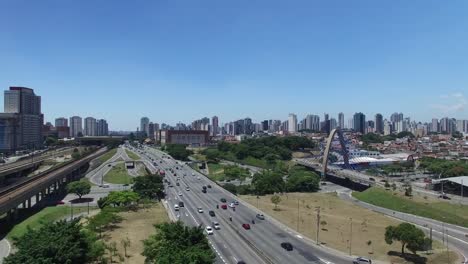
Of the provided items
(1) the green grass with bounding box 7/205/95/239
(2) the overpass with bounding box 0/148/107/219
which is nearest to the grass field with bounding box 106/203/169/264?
(1) the green grass with bounding box 7/205/95/239

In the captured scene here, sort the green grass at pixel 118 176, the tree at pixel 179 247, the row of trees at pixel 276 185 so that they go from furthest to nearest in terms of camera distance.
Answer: the green grass at pixel 118 176
the row of trees at pixel 276 185
the tree at pixel 179 247

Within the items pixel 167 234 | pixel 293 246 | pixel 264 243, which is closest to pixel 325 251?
pixel 293 246

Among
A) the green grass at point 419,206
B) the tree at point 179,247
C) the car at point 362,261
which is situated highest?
the tree at point 179,247

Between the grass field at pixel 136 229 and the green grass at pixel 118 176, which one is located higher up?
the green grass at pixel 118 176

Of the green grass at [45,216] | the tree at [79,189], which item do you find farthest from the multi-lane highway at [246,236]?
the green grass at [45,216]

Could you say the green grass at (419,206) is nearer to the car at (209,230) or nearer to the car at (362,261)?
the car at (362,261)

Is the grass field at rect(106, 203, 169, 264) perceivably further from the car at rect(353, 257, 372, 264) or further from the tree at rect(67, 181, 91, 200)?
the car at rect(353, 257, 372, 264)

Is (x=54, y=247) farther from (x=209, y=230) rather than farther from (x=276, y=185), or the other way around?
(x=276, y=185)

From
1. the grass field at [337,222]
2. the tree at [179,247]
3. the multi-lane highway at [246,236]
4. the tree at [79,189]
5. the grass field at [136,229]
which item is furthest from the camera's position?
the tree at [79,189]
